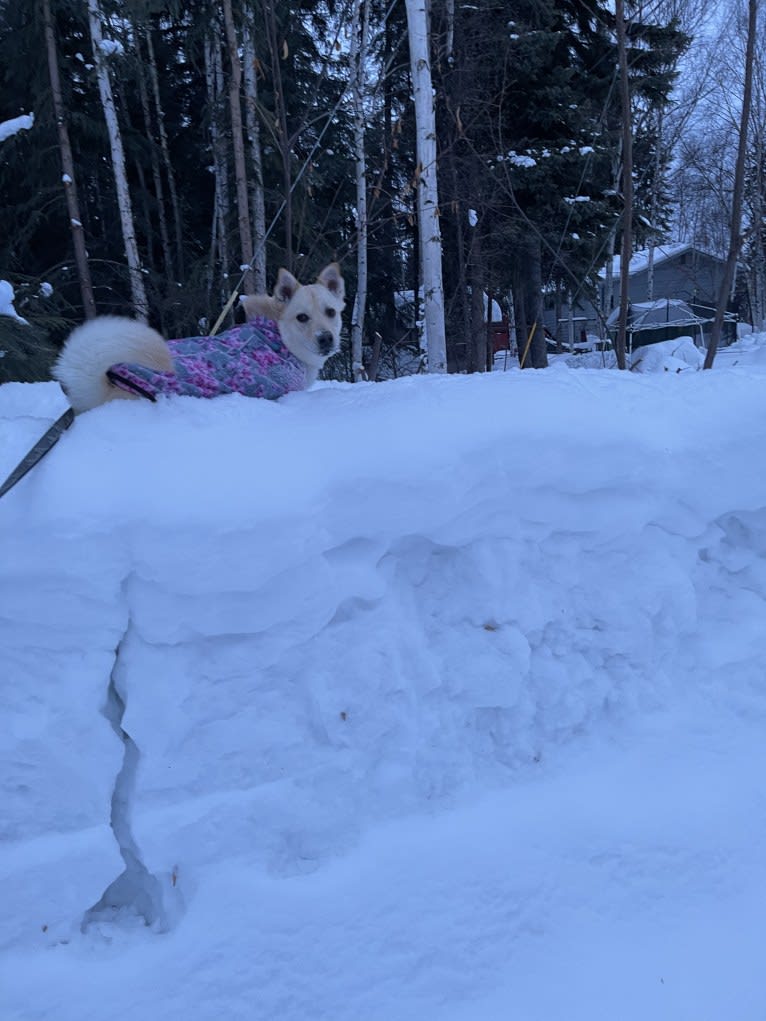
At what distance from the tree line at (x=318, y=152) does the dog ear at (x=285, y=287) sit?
477cm

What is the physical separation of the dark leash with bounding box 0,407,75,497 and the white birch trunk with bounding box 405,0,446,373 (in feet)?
16.6

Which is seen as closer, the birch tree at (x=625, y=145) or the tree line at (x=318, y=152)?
the birch tree at (x=625, y=145)

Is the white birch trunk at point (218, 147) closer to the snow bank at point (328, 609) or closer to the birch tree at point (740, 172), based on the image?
the birch tree at point (740, 172)

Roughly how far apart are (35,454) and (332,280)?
8.09 ft

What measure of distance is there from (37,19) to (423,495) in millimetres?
10878

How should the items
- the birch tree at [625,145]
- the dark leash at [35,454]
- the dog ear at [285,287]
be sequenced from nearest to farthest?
the dark leash at [35,454] → the dog ear at [285,287] → the birch tree at [625,145]

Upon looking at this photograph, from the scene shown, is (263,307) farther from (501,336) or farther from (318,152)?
(501,336)

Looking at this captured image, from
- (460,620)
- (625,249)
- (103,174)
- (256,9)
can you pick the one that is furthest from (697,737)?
(103,174)

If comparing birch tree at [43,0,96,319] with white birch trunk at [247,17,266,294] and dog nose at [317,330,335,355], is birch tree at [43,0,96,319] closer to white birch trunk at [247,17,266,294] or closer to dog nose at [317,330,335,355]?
white birch trunk at [247,17,266,294]

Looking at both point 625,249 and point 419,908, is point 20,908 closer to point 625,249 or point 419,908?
point 419,908

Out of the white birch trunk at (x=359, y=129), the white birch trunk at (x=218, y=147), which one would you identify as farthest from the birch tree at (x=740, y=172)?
the white birch trunk at (x=218, y=147)

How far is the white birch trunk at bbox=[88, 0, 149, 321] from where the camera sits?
9133 millimetres

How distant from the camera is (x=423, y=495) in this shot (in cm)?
238

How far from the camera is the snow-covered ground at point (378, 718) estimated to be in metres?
1.72
